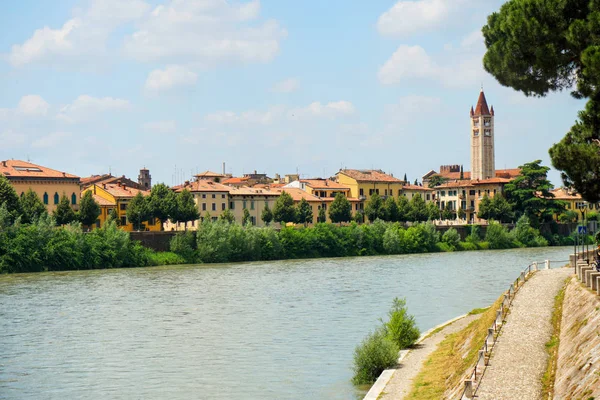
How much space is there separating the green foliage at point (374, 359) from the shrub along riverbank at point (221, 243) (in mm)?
44680

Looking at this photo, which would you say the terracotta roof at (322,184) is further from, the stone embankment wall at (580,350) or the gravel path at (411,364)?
the stone embankment wall at (580,350)

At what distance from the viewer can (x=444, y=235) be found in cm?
8994

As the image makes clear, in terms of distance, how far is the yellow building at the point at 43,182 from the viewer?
280 feet

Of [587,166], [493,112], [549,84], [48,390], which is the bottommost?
[48,390]

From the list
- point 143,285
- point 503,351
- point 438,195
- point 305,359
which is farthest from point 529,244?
point 503,351

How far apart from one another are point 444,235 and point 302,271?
31244mm

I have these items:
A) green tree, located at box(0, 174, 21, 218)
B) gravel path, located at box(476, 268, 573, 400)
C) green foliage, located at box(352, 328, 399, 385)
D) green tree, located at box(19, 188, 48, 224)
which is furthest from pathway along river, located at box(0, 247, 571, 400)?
green tree, located at box(0, 174, 21, 218)

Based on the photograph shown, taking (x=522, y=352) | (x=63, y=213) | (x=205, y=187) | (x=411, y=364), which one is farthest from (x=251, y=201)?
(x=522, y=352)

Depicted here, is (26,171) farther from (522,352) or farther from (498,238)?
(522,352)

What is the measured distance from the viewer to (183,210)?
285 feet

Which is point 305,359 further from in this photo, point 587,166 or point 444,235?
point 444,235

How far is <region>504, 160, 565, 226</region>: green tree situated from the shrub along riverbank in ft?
19.8

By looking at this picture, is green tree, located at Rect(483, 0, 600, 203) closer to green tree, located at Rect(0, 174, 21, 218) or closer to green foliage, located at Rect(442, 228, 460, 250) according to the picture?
green tree, located at Rect(0, 174, 21, 218)

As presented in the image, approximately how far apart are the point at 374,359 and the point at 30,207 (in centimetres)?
6089
